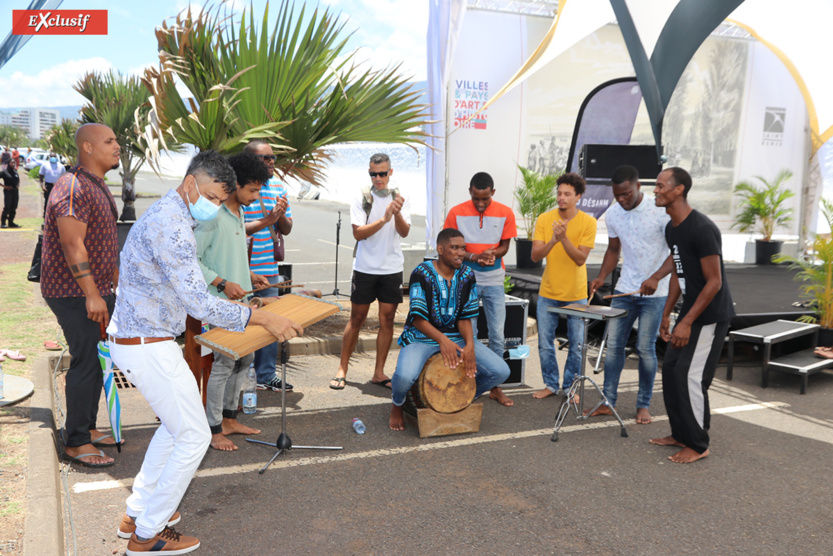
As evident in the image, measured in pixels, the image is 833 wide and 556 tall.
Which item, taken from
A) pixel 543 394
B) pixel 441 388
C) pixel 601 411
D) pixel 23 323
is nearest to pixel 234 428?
pixel 441 388

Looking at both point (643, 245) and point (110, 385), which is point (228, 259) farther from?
point (643, 245)

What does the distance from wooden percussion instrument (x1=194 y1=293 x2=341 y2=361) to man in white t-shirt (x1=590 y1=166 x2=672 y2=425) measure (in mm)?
2727

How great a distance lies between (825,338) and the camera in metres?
7.66

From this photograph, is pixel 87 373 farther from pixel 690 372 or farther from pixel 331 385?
pixel 690 372

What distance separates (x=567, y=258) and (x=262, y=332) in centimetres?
317

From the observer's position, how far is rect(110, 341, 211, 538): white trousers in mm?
3227

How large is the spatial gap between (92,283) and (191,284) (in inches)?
56.9

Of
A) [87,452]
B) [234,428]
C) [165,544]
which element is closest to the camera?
[165,544]

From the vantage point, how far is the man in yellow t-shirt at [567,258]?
5.99 meters

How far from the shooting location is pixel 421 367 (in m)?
5.24

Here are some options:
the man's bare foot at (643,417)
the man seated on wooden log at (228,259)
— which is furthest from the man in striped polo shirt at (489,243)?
the man seated on wooden log at (228,259)

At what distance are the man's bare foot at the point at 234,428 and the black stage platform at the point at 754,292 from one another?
465cm

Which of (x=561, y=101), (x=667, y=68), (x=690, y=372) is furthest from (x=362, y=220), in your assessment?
(x=561, y=101)

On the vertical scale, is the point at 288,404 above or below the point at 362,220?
below
